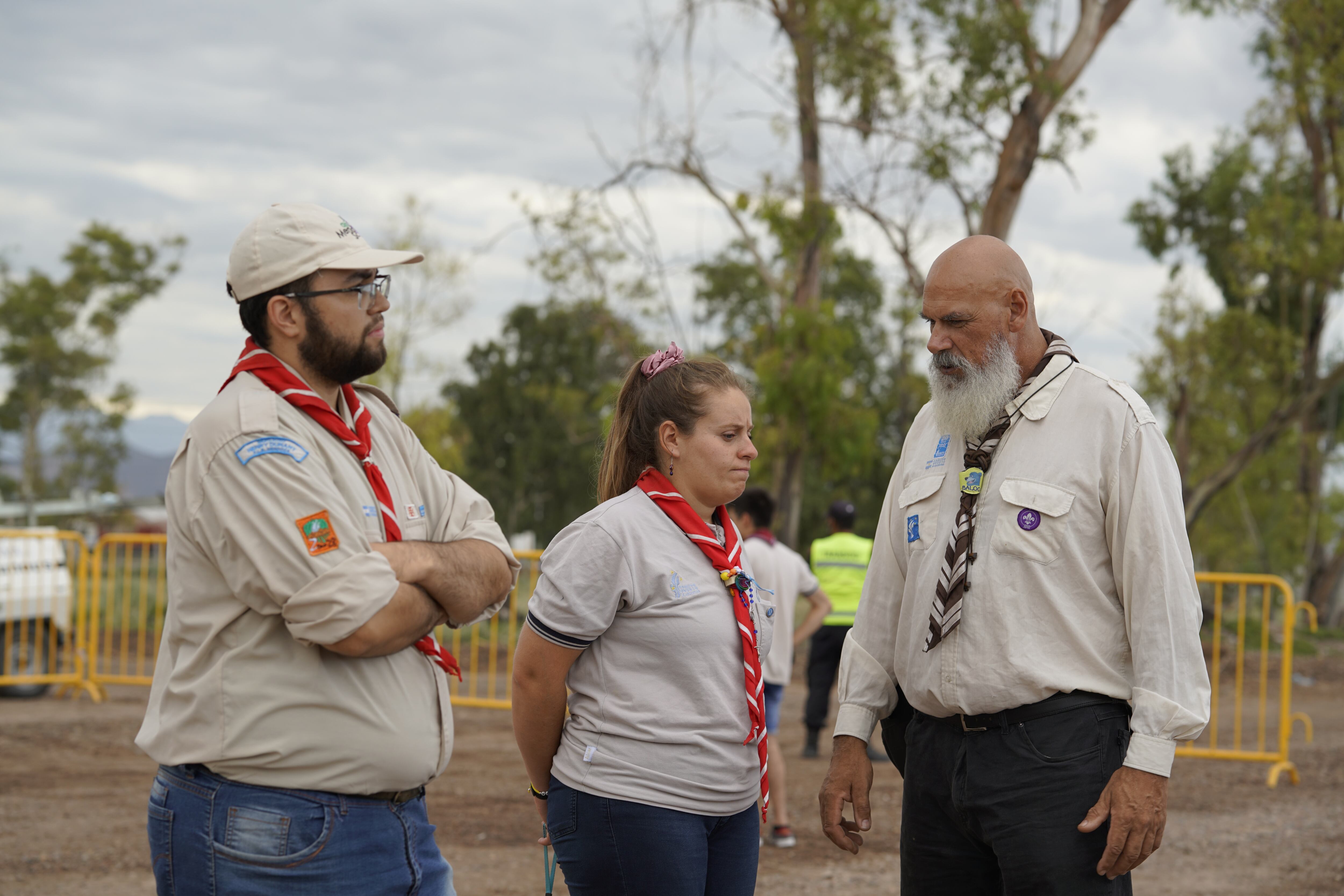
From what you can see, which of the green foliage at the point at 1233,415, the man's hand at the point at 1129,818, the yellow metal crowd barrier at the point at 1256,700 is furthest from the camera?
the green foliage at the point at 1233,415

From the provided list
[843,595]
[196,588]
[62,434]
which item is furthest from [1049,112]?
[62,434]

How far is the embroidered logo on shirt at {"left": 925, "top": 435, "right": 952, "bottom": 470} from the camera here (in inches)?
127

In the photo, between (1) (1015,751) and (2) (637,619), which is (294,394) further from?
(1) (1015,751)

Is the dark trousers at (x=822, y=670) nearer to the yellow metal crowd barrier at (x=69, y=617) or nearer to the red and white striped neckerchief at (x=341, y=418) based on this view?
the yellow metal crowd barrier at (x=69, y=617)

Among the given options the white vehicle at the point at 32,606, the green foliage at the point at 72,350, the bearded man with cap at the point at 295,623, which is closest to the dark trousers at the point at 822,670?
the bearded man with cap at the point at 295,623

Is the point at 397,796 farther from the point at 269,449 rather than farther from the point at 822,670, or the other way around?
the point at 822,670

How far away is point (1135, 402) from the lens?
299 cm

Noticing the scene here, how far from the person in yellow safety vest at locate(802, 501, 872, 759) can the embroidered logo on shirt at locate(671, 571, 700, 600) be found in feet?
22.0

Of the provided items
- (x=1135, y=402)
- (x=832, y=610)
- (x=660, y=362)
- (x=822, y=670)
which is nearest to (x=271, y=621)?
(x=660, y=362)

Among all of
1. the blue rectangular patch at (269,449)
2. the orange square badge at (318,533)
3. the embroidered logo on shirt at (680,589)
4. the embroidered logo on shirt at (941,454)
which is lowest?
the embroidered logo on shirt at (680,589)

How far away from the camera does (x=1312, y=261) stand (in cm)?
2011

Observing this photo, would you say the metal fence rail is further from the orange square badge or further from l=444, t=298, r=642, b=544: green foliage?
l=444, t=298, r=642, b=544: green foliage

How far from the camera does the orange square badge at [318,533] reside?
2268mm

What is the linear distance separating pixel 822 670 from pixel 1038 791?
6.88 metres
